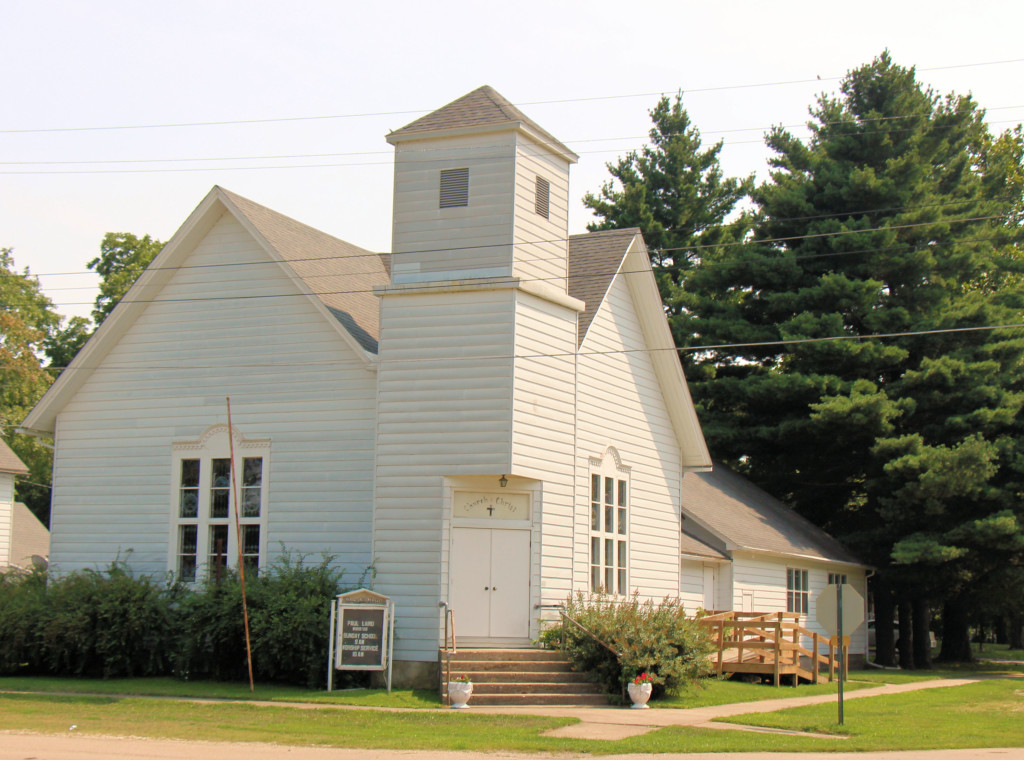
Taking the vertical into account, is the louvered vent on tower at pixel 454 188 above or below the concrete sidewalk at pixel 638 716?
above

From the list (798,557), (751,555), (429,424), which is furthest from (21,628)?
(798,557)

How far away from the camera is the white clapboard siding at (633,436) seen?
2302cm

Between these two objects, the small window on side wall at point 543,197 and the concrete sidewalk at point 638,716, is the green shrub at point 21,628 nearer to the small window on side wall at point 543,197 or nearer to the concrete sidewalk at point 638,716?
the concrete sidewalk at point 638,716

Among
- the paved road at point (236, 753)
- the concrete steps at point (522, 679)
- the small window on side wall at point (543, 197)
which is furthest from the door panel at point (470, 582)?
the paved road at point (236, 753)

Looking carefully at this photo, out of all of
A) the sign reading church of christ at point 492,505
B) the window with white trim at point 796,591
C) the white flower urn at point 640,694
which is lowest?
the white flower urn at point 640,694

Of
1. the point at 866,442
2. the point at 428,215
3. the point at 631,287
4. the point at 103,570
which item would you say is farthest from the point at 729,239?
the point at 103,570

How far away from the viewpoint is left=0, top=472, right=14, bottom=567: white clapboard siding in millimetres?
37594

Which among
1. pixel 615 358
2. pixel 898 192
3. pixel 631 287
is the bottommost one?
pixel 615 358

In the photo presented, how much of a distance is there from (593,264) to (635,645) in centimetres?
904

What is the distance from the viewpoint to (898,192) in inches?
1522

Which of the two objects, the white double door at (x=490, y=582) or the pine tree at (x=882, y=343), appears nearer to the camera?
the white double door at (x=490, y=582)

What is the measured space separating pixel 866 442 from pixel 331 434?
2139 cm

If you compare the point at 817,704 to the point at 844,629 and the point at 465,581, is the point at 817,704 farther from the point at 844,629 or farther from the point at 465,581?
the point at 465,581

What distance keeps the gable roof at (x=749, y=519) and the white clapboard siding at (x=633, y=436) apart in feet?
8.68
